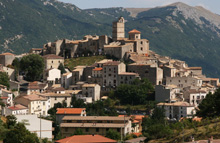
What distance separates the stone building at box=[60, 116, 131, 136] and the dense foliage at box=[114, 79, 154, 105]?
17.5 m

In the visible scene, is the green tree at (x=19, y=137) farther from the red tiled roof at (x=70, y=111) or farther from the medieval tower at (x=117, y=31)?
the medieval tower at (x=117, y=31)

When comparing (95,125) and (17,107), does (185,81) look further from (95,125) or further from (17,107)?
(17,107)

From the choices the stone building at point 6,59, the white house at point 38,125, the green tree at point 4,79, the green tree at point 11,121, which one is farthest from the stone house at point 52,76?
the green tree at point 11,121

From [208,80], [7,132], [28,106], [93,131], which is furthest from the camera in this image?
[208,80]

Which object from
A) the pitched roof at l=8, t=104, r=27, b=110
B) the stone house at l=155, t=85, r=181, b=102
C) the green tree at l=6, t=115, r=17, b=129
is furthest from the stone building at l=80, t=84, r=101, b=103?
the green tree at l=6, t=115, r=17, b=129

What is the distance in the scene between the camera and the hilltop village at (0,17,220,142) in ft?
325

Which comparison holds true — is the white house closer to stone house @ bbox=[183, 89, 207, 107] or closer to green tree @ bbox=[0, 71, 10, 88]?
green tree @ bbox=[0, 71, 10, 88]

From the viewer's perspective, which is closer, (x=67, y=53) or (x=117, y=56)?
(x=117, y=56)

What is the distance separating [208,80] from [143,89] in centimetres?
1949

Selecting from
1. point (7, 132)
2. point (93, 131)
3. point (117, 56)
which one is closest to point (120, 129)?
point (93, 131)

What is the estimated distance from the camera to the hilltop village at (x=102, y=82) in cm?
9904

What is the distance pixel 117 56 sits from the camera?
12294 cm

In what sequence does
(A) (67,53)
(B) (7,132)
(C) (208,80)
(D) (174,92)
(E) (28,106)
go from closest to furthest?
(B) (7,132) < (E) (28,106) < (D) (174,92) < (C) (208,80) < (A) (67,53)

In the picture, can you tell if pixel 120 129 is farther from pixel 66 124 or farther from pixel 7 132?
pixel 7 132
